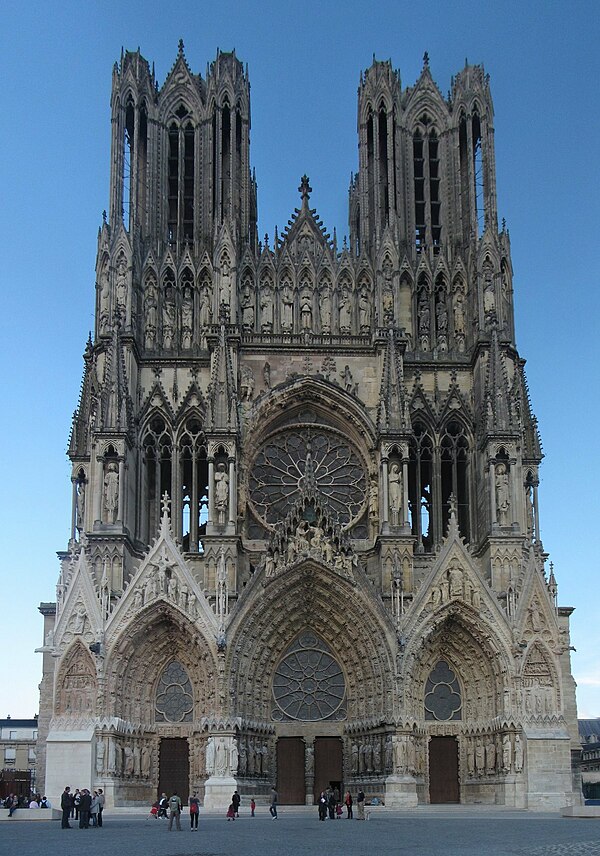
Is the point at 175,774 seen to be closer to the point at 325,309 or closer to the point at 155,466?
the point at 155,466

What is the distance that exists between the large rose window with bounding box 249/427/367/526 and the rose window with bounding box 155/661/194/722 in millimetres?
6021

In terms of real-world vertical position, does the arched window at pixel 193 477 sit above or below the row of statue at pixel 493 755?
above

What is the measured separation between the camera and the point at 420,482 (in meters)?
41.6

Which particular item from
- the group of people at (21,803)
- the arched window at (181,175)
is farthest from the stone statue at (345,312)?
the group of people at (21,803)

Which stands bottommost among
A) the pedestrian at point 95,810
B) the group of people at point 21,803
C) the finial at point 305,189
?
the group of people at point 21,803

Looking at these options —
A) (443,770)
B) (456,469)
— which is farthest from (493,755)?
(456,469)

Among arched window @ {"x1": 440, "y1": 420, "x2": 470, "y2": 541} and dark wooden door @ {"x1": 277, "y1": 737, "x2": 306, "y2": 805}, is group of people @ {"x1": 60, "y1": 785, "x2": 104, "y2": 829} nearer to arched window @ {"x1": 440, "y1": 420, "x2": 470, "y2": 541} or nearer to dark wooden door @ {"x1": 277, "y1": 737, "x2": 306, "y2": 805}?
dark wooden door @ {"x1": 277, "y1": 737, "x2": 306, "y2": 805}

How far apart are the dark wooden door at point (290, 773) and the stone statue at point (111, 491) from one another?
8.74 metres

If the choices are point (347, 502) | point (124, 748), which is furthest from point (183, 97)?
point (124, 748)

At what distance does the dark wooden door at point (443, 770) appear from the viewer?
37.8m

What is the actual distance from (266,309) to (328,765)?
15.3 meters

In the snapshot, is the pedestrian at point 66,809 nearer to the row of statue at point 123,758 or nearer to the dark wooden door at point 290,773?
the row of statue at point 123,758

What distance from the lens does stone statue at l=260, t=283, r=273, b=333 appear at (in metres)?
42.5

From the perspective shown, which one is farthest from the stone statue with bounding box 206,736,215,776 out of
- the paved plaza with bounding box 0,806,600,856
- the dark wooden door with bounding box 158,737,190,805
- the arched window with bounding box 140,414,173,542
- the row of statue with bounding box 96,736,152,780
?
the arched window with bounding box 140,414,173,542
